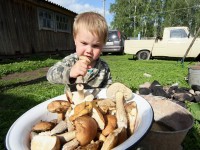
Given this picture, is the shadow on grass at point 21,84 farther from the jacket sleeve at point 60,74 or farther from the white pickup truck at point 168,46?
the white pickup truck at point 168,46

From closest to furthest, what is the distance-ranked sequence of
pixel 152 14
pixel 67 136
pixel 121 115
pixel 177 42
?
pixel 67 136, pixel 121 115, pixel 177 42, pixel 152 14

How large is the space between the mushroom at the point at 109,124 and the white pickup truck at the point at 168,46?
484 inches

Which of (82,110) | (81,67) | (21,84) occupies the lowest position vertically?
(21,84)

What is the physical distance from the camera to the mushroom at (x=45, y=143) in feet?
3.63

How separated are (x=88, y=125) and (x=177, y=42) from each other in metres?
12.7

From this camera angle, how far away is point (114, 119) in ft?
4.45

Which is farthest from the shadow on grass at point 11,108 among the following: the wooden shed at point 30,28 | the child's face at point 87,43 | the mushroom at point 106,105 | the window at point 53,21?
the window at point 53,21

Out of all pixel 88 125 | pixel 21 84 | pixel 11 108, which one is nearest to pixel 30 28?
pixel 21 84

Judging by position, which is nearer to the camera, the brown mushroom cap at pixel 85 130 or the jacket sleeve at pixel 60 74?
the brown mushroom cap at pixel 85 130

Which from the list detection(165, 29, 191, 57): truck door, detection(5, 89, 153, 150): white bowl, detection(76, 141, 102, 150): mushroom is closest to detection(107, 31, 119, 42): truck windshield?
detection(165, 29, 191, 57): truck door

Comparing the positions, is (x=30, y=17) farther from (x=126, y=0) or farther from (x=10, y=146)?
(x=126, y=0)

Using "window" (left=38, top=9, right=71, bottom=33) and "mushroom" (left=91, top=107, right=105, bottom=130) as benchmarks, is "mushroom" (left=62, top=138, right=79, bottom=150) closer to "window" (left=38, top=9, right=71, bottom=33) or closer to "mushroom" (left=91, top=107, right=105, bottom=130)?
"mushroom" (left=91, top=107, right=105, bottom=130)

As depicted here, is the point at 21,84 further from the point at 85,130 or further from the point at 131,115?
the point at 85,130

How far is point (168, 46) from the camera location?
43.4 ft
